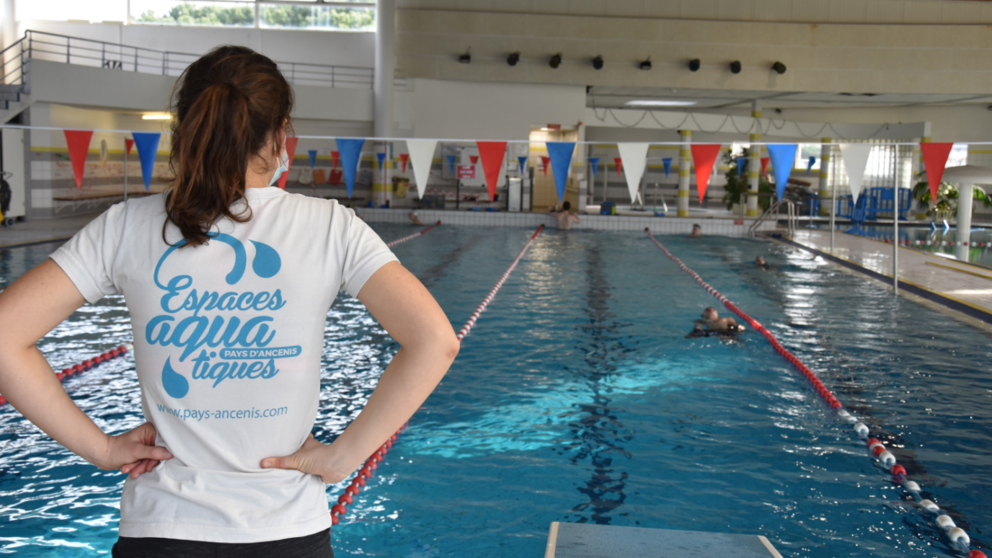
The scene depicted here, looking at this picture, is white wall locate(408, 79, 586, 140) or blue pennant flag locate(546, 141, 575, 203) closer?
blue pennant flag locate(546, 141, 575, 203)

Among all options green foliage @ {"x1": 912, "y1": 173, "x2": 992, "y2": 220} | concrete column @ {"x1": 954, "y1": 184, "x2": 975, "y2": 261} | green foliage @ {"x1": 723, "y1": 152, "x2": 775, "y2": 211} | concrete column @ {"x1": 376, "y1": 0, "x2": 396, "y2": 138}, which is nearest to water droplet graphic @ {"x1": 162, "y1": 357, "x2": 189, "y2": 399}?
concrete column @ {"x1": 954, "y1": 184, "x2": 975, "y2": 261}

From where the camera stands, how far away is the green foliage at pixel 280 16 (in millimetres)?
19469

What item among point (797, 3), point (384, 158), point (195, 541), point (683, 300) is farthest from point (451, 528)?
point (797, 3)

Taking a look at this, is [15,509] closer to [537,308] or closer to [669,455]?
[669,455]

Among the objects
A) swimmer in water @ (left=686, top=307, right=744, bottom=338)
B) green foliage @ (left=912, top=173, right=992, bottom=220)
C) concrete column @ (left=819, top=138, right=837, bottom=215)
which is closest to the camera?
swimmer in water @ (left=686, top=307, right=744, bottom=338)

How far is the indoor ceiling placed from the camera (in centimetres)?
1883

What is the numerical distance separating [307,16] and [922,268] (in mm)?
15552

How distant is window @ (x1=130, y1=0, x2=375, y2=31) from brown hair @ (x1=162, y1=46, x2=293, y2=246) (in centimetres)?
1980

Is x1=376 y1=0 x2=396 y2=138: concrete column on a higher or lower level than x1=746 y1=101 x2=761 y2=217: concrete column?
higher

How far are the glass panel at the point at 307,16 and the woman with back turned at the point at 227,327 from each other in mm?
19849

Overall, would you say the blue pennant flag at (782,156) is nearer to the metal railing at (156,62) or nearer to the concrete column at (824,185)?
the metal railing at (156,62)

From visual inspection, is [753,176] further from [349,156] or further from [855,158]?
[349,156]

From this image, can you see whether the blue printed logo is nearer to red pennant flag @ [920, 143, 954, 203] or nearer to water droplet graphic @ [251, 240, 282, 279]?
water droplet graphic @ [251, 240, 282, 279]

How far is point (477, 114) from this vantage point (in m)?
18.9
